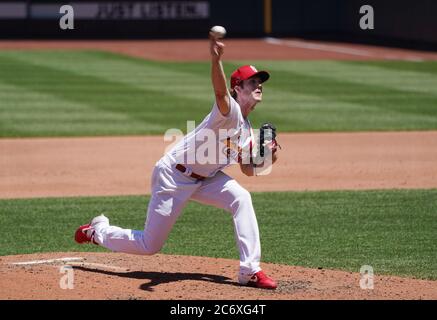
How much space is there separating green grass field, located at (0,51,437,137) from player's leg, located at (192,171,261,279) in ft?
28.6

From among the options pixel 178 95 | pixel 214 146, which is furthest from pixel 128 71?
pixel 214 146

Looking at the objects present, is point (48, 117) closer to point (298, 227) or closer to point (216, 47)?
point (298, 227)

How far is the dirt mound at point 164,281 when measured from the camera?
22.9 ft

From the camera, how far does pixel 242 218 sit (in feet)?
23.6

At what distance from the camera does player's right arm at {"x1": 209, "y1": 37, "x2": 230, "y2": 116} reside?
663cm

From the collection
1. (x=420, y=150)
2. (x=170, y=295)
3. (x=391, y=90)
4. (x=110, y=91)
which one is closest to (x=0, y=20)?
(x=110, y=91)

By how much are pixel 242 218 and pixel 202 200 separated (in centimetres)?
37

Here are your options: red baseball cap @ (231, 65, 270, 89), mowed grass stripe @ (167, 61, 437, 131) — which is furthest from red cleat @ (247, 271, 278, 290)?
mowed grass stripe @ (167, 61, 437, 131)

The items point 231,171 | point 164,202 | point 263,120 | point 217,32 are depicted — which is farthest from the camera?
point 263,120

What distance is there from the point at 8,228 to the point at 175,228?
162 centimetres

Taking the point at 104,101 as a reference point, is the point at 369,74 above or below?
below

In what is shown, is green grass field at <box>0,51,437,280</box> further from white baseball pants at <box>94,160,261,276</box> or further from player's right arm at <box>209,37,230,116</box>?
player's right arm at <box>209,37,230,116</box>

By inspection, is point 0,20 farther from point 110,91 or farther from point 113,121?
point 113,121
